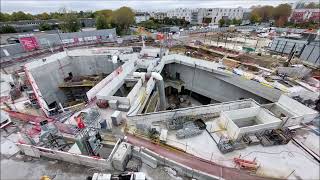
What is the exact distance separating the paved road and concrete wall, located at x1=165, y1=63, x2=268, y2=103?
1900 centimetres

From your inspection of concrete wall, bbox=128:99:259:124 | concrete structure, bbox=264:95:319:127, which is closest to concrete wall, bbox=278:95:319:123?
concrete structure, bbox=264:95:319:127

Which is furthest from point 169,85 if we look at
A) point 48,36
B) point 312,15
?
point 312,15

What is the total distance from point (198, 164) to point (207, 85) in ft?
76.9

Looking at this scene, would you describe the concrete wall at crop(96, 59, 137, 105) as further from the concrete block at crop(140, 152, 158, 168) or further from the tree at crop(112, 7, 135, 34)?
the tree at crop(112, 7, 135, 34)

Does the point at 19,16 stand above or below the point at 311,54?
above

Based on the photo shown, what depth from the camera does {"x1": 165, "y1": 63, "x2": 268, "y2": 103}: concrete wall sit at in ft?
103

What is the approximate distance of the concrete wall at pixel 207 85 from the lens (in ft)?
103

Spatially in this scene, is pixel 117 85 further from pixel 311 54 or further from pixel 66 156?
pixel 311 54

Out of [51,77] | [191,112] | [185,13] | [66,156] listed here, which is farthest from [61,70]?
[185,13]

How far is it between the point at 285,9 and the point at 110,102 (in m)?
120

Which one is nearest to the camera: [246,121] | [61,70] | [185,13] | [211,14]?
[246,121]

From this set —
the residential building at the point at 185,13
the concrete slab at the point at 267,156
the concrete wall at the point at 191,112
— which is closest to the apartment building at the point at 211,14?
the residential building at the point at 185,13

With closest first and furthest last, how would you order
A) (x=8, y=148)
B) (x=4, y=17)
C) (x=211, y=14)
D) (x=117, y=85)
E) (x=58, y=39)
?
(x=8, y=148) → (x=117, y=85) → (x=58, y=39) → (x=4, y=17) → (x=211, y=14)

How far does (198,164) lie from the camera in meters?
13.6
